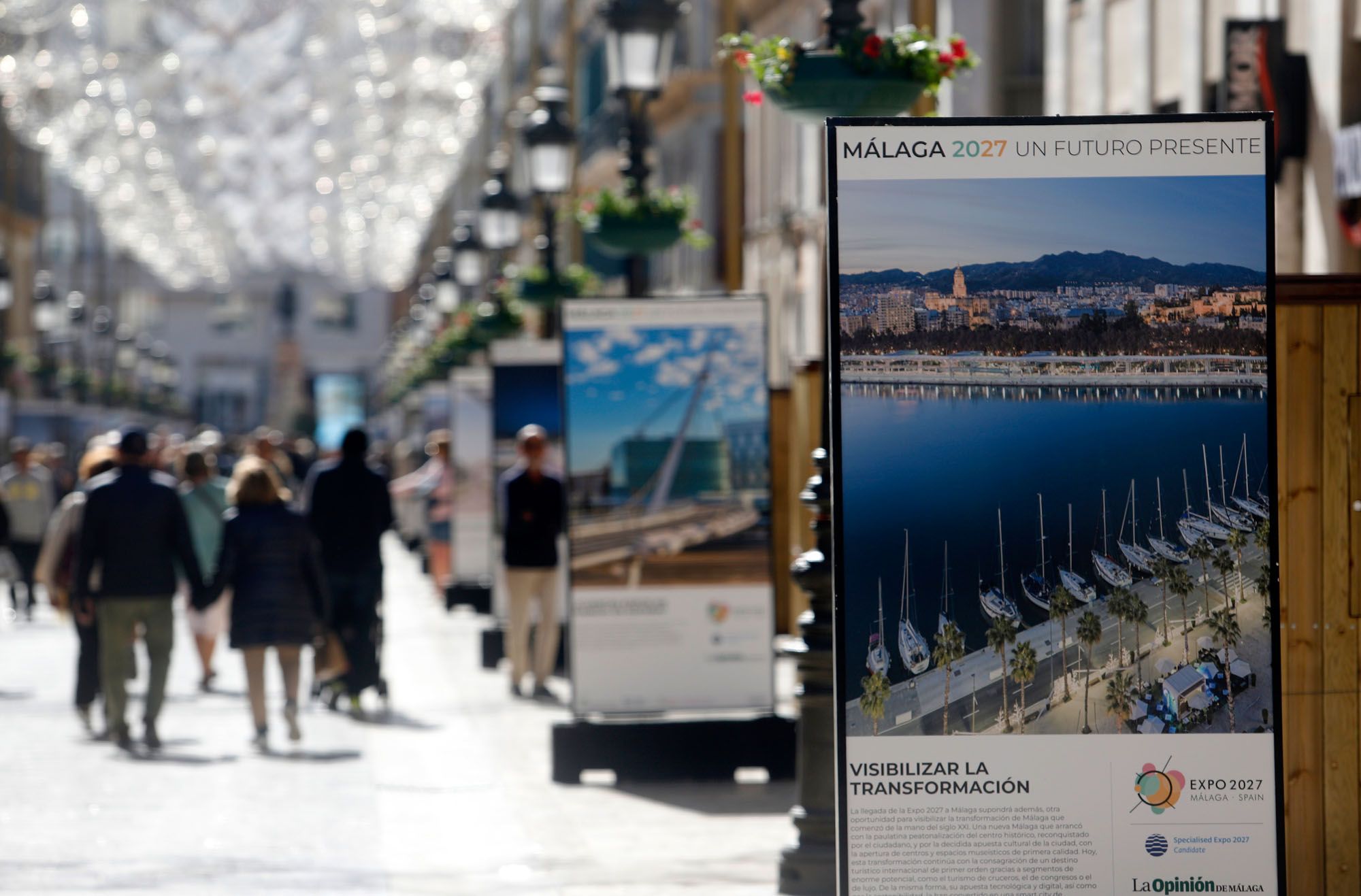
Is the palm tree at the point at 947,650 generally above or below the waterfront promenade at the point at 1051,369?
below

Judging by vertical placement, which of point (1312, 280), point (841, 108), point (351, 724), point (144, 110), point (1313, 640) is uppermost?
point (144, 110)

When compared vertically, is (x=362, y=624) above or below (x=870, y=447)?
below

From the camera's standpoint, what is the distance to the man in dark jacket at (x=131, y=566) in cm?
1494

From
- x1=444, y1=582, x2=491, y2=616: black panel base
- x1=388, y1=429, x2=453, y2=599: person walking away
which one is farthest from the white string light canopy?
x1=444, y1=582, x2=491, y2=616: black panel base

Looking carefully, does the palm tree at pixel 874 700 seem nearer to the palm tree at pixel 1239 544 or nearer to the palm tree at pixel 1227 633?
the palm tree at pixel 1227 633

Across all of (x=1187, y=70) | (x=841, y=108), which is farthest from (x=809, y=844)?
(x=1187, y=70)

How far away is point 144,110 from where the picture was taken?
22219mm

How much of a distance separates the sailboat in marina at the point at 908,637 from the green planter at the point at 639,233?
34.9 feet

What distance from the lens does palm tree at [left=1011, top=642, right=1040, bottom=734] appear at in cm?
674

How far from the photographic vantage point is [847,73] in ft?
31.8

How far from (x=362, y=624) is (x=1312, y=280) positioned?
33.7ft

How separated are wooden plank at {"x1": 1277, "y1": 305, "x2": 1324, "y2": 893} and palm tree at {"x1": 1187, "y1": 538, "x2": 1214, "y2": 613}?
134cm

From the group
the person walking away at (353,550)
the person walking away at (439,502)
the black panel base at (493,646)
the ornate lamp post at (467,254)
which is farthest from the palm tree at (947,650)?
the ornate lamp post at (467,254)

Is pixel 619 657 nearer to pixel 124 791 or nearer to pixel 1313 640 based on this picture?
pixel 124 791
